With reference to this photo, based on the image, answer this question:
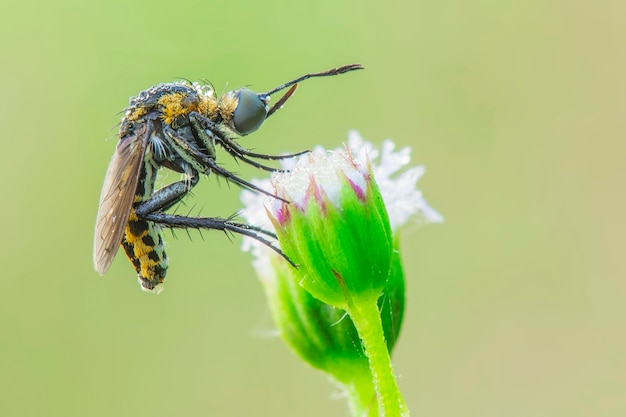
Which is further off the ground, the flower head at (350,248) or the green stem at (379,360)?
the flower head at (350,248)

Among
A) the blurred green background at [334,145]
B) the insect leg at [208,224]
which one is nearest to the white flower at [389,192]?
the insect leg at [208,224]

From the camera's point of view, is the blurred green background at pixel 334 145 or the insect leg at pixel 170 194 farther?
the blurred green background at pixel 334 145

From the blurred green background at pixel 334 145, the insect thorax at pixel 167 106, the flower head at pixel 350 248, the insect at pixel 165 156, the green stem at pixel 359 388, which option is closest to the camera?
the flower head at pixel 350 248

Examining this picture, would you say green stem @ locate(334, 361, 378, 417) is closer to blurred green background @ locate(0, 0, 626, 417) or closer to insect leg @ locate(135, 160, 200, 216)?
insect leg @ locate(135, 160, 200, 216)

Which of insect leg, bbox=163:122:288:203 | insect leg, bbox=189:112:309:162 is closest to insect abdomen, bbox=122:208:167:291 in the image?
insect leg, bbox=163:122:288:203

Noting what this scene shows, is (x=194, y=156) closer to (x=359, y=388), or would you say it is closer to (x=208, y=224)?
(x=208, y=224)

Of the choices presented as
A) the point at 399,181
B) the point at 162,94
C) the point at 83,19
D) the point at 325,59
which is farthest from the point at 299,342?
the point at 83,19

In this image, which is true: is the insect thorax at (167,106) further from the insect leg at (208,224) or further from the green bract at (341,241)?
the green bract at (341,241)

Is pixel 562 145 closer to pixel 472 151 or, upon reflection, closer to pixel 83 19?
pixel 472 151
